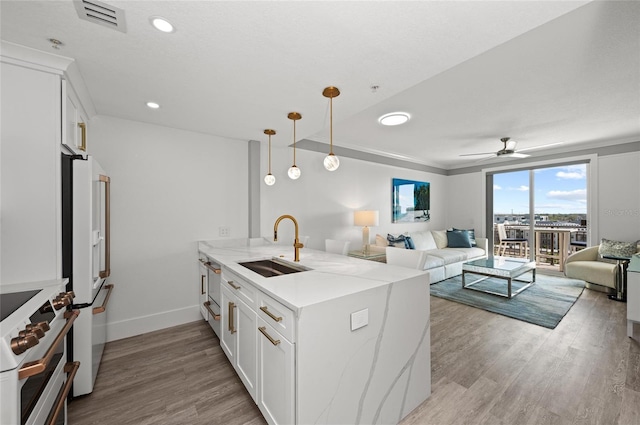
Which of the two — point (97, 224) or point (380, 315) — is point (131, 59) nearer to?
point (97, 224)

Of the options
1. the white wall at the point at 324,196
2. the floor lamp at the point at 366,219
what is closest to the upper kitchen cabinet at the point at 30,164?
the white wall at the point at 324,196

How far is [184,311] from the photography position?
3.15 m

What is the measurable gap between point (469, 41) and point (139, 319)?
3.90m

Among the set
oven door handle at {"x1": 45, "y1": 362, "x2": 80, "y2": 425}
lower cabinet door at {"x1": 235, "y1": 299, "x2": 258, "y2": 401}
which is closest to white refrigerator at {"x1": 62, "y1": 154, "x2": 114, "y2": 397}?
oven door handle at {"x1": 45, "y1": 362, "x2": 80, "y2": 425}

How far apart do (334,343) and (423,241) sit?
4.66 m

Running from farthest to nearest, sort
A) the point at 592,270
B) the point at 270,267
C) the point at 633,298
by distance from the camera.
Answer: the point at 592,270
the point at 633,298
the point at 270,267

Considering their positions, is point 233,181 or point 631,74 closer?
point 631,74

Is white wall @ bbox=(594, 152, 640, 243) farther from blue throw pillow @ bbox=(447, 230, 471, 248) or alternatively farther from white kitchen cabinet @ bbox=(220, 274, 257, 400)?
white kitchen cabinet @ bbox=(220, 274, 257, 400)

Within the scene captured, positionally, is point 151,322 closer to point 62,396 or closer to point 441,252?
point 62,396

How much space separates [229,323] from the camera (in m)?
2.06

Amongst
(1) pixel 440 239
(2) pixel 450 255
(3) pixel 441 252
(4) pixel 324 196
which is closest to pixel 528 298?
(2) pixel 450 255

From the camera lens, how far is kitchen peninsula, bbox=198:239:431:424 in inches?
48.9

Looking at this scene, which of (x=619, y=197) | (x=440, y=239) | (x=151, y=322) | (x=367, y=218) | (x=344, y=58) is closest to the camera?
(x=344, y=58)

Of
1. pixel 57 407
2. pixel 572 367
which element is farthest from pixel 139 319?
pixel 572 367
